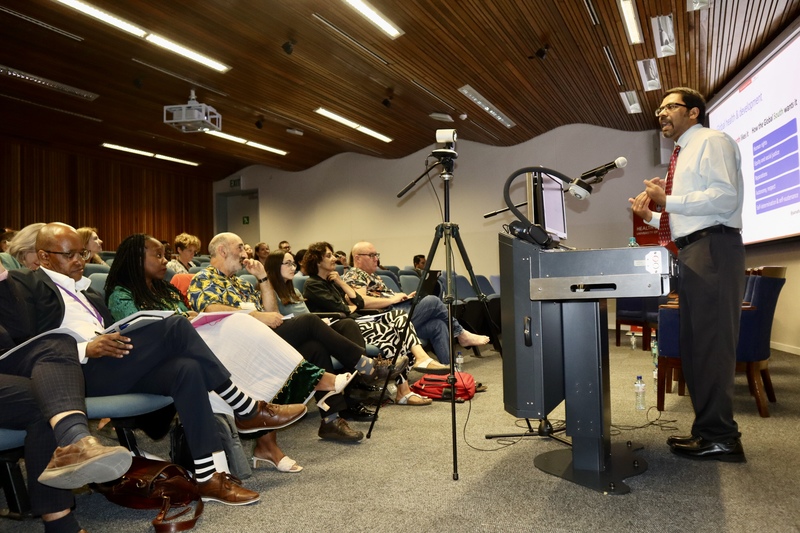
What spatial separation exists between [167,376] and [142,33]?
545 cm

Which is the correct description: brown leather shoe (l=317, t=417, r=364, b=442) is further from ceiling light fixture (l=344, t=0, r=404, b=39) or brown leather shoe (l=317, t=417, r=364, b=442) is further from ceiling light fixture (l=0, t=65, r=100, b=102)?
ceiling light fixture (l=0, t=65, r=100, b=102)

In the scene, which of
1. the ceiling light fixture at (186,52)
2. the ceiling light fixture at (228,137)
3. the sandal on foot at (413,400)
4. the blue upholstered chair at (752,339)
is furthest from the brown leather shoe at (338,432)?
the ceiling light fixture at (228,137)

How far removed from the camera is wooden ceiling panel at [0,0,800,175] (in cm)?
570

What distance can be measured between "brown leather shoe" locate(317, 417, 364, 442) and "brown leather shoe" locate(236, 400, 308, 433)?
48 centimetres

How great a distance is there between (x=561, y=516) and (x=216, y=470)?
3.90 feet

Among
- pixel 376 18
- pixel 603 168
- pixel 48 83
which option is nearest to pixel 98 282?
pixel 603 168

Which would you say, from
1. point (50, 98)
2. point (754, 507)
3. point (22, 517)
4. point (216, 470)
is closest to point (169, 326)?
point (216, 470)

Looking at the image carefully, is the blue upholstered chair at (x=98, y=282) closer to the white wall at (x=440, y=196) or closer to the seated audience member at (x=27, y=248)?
the seated audience member at (x=27, y=248)

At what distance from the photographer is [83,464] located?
1599 millimetres

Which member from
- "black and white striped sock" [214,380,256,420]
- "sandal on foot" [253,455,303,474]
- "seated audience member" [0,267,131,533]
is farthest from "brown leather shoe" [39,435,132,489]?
"sandal on foot" [253,455,303,474]

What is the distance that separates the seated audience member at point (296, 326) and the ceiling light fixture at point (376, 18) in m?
3.32

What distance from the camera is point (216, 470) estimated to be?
2127 millimetres

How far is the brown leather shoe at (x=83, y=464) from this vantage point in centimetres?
160

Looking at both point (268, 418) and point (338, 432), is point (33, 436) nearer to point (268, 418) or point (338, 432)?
point (268, 418)
